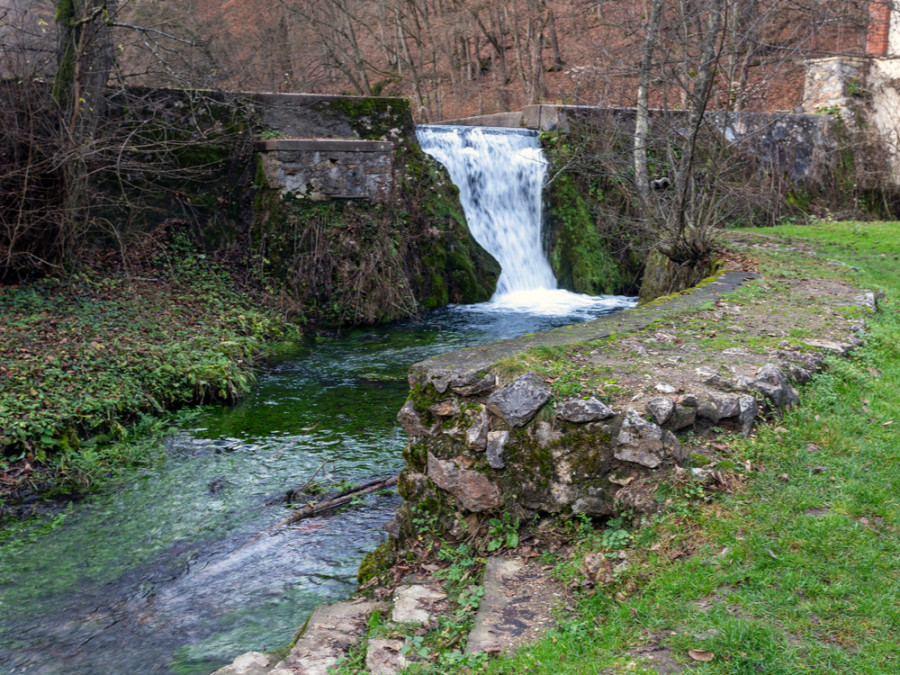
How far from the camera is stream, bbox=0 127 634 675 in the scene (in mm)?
3773

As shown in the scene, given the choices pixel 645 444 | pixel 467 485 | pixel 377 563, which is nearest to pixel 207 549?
pixel 377 563

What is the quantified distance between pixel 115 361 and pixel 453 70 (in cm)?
1852

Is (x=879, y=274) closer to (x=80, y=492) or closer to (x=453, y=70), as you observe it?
(x=80, y=492)

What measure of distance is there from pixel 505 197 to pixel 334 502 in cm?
937

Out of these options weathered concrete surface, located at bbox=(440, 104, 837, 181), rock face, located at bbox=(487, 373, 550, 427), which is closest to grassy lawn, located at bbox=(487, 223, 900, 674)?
rock face, located at bbox=(487, 373, 550, 427)

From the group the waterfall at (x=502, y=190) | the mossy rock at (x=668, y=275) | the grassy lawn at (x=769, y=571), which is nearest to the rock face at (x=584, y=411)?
the grassy lawn at (x=769, y=571)

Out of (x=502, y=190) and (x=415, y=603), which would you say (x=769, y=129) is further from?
(x=415, y=603)

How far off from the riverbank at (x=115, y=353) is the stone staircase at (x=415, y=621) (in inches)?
121

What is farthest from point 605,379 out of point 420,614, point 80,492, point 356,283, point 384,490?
point 356,283

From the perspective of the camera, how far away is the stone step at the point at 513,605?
9.37 feet

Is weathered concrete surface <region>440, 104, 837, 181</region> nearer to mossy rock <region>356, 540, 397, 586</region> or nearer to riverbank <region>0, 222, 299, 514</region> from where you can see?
riverbank <region>0, 222, 299, 514</region>

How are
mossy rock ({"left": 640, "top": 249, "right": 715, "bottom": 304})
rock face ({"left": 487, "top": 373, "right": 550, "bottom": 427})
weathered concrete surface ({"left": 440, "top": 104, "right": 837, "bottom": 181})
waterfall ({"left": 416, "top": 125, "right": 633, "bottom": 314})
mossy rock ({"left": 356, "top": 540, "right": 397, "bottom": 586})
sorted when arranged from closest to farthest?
rock face ({"left": 487, "top": 373, "right": 550, "bottom": 427}) → mossy rock ({"left": 356, "top": 540, "right": 397, "bottom": 586}) → mossy rock ({"left": 640, "top": 249, "right": 715, "bottom": 304}) → waterfall ({"left": 416, "top": 125, "right": 633, "bottom": 314}) → weathered concrete surface ({"left": 440, "top": 104, "right": 837, "bottom": 181})

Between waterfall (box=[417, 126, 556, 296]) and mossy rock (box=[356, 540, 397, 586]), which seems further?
waterfall (box=[417, 126, 556, 296])

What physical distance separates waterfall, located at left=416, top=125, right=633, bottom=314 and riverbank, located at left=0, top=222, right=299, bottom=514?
436cm
